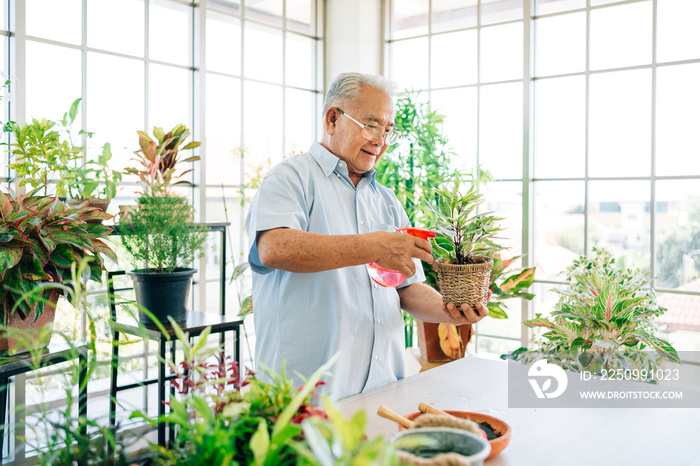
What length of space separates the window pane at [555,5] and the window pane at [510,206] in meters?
1.24

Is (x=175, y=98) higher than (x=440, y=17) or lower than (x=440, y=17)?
lower

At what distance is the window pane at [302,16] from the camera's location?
4.72 meters

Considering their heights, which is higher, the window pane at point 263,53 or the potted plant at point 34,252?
the window pane at point 263,53

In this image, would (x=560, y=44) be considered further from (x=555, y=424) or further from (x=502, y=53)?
(x=555, y=424)

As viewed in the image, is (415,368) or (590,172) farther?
(590,172)

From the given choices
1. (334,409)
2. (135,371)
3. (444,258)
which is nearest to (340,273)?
(444,258)

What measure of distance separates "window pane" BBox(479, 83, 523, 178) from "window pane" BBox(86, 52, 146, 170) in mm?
2474

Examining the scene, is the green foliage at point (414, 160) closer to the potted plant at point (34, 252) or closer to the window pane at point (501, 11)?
the window pane at point (501, 11)

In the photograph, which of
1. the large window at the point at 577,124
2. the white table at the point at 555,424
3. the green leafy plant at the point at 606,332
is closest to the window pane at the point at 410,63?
the large window at the point at 577,124

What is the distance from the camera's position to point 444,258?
147 cm

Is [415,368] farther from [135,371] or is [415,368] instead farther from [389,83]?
[389,83]

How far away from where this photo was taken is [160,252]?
2.46m

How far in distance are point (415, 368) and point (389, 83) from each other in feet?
7.18

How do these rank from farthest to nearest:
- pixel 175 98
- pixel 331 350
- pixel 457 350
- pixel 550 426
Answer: pixel 175 98, pixel 457 350, pixel 331 350, pixel 550 426
